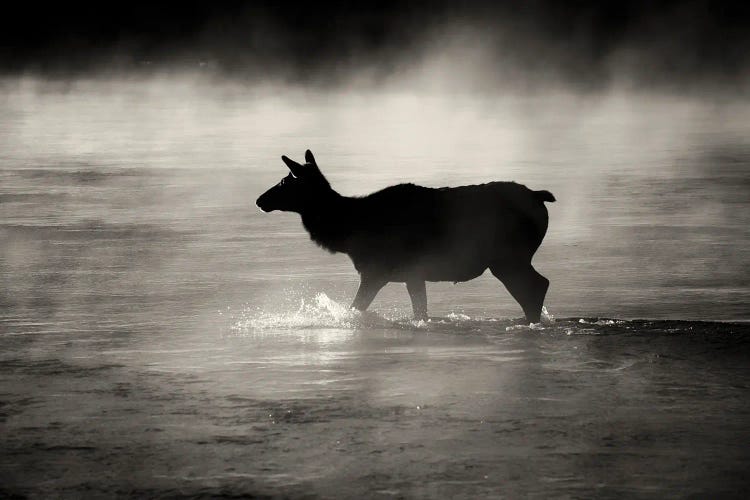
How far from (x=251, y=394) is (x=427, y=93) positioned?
9766cm

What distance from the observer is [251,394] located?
1043 cm

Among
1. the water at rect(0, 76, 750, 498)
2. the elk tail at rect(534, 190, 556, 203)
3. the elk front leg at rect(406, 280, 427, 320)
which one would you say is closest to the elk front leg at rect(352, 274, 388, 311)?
the water at rect(0, 76, 750, 498)

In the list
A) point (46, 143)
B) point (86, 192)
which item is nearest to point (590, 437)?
point (86, 192)

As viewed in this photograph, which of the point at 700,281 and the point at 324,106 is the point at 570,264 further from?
the point at 324,106

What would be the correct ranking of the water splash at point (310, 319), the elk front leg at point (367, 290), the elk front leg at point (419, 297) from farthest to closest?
the elk front leg at point (367, 290) < the elk front leg at point (419, 297) < the water splash at point (310, 319)

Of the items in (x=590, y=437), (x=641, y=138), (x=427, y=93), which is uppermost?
(x=427, y=93)

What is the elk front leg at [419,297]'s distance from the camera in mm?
13453

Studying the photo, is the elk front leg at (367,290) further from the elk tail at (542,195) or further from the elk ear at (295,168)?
the elk tail at (542,195)

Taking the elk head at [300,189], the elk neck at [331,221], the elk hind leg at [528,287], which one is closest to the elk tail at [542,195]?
the elk hind leg at [528,287]

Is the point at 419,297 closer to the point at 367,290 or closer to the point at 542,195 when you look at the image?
the point at 367,290

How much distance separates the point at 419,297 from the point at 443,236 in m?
0.58

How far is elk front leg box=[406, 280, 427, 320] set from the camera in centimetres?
1345

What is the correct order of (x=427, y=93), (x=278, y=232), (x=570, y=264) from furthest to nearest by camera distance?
(x=427, y=93)
(x=278, y=232)
(x=570, y=264)

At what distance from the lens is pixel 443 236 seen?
43.9 ft
